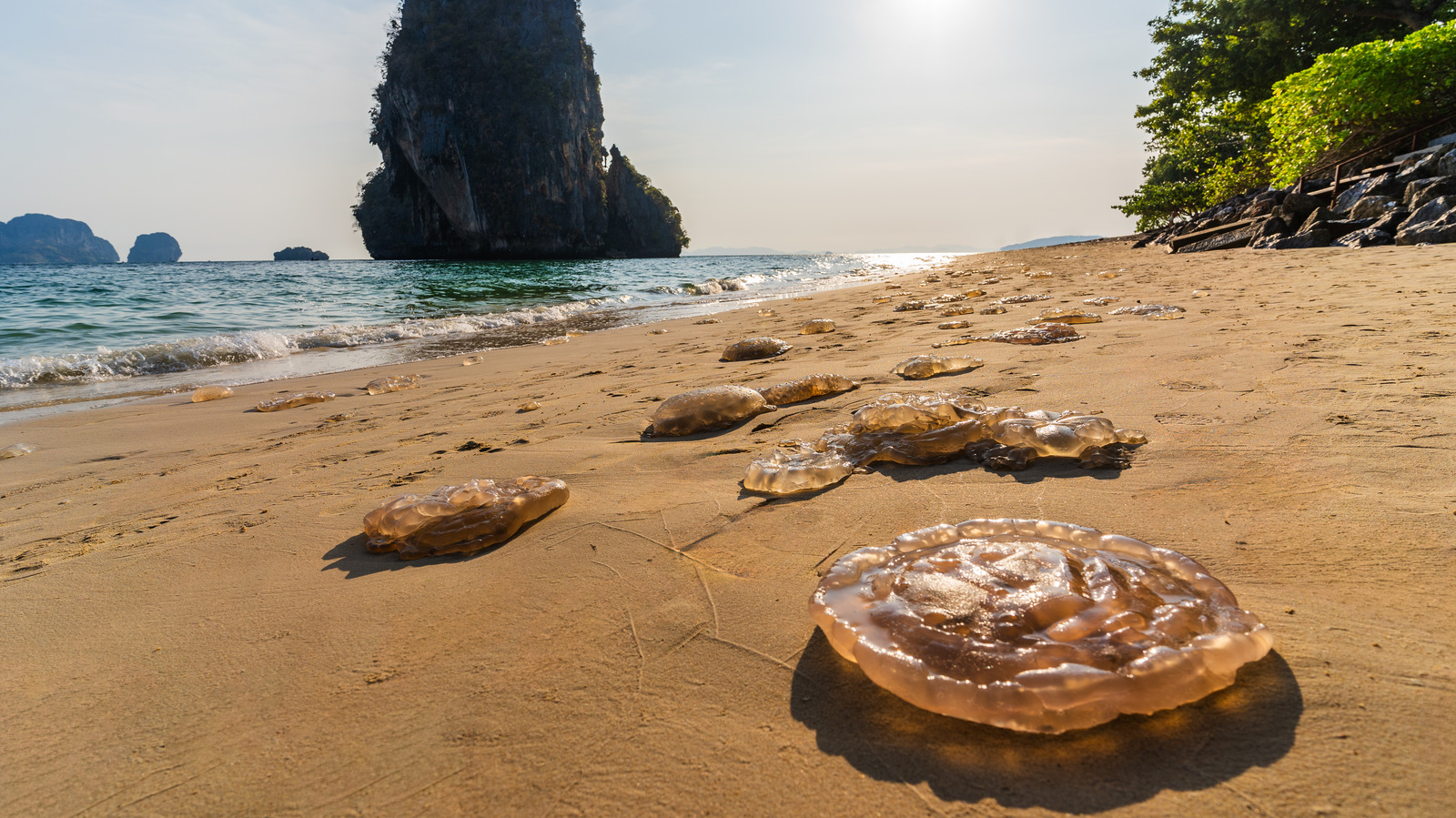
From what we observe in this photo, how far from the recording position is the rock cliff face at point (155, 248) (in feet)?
408

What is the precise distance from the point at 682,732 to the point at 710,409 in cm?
151

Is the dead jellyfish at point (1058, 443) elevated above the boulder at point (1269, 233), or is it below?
below

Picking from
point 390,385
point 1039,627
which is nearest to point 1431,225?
point 1039,627

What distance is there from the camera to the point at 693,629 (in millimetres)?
1002

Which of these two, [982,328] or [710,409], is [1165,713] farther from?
[982,328]

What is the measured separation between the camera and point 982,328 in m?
3.88

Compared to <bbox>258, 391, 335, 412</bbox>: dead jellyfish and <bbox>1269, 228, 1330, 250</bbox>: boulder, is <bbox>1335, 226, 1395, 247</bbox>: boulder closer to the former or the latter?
<bbox>1269, 228, 1330, 250</bbox>: boulder

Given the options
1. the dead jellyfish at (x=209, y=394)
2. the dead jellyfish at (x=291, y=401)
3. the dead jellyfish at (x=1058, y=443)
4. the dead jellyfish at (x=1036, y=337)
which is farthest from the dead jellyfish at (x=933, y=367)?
the dead jellyfish at (x=209, y=394)

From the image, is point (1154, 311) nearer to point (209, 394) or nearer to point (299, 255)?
point (209, 394)

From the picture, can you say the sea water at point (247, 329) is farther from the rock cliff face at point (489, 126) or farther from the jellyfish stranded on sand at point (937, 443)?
the rock cliff face at point (489, 126)

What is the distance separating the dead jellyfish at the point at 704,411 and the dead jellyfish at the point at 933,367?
74 centimetres

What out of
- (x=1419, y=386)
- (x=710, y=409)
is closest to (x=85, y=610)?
(x=710, y=409)

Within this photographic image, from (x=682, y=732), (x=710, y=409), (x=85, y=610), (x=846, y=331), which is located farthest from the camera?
(x=846, y=331)

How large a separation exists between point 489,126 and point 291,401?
55.4m
